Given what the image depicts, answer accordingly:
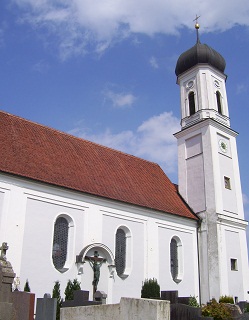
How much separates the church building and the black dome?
0.07m

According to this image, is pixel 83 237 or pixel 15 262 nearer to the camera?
pixel 15 262

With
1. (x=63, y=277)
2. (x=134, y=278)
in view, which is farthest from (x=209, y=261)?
(x=63, y=277)

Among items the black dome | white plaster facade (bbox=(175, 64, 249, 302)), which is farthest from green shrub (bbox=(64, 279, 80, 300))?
the black dome

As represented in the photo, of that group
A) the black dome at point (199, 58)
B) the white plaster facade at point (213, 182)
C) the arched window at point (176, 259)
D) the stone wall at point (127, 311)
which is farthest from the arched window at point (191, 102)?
the stone wall at point (127, 311)

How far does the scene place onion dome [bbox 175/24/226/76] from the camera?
25.7 meters

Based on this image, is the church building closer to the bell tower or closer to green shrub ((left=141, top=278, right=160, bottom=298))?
the bell tower

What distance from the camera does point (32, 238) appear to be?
51.7ft

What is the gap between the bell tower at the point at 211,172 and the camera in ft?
69.3

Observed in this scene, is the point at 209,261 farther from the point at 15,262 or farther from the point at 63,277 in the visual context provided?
the point at 15,262

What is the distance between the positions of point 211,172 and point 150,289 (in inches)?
309

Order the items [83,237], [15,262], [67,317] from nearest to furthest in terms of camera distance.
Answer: [67,317], [15,262], [83,237]

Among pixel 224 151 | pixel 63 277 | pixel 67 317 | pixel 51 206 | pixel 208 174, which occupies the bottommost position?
pixel 67 317

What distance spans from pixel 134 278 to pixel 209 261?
471 centimetres

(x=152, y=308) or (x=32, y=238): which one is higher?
(x=32, y=238)
